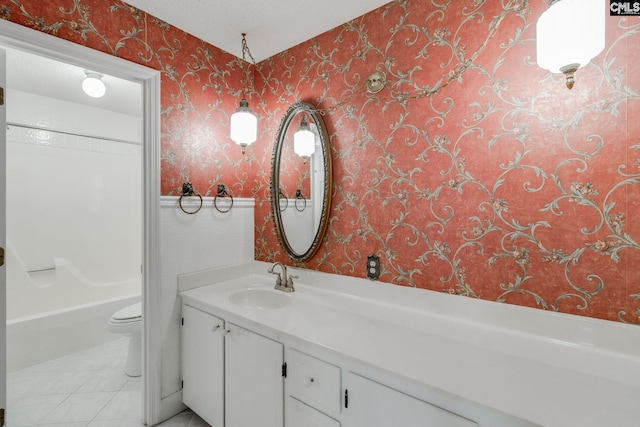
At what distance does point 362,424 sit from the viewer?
1021 mm

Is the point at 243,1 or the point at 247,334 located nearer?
the point at 247,334

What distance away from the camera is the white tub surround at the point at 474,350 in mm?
802

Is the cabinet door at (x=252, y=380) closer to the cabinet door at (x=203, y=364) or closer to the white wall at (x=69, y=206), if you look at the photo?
the cabinet door at (x=203, y=364)

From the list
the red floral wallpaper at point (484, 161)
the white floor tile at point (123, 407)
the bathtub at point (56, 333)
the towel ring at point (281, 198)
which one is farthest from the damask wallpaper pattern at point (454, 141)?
the bathtub at point (56, 333)

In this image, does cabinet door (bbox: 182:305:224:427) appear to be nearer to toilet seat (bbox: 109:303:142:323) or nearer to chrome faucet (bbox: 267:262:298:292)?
chrome faucet (bbox: 267:262:298:292)

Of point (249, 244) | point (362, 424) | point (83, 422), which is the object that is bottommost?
point (83, 422)

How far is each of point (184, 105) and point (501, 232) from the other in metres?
1.95

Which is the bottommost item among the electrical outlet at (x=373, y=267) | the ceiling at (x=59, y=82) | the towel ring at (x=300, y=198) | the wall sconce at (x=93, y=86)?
the electrical outlet at (x=373, y=267)

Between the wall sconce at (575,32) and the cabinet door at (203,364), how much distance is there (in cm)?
183

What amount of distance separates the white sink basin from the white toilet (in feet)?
3.24

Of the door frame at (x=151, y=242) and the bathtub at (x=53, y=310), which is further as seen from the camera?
the bathtub at (x=53, y=310)

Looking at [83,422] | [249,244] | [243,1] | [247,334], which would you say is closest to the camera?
[247,334]

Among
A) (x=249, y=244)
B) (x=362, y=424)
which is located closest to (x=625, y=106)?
(x=362, y=424)

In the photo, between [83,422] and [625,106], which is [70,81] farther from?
[625,106]
